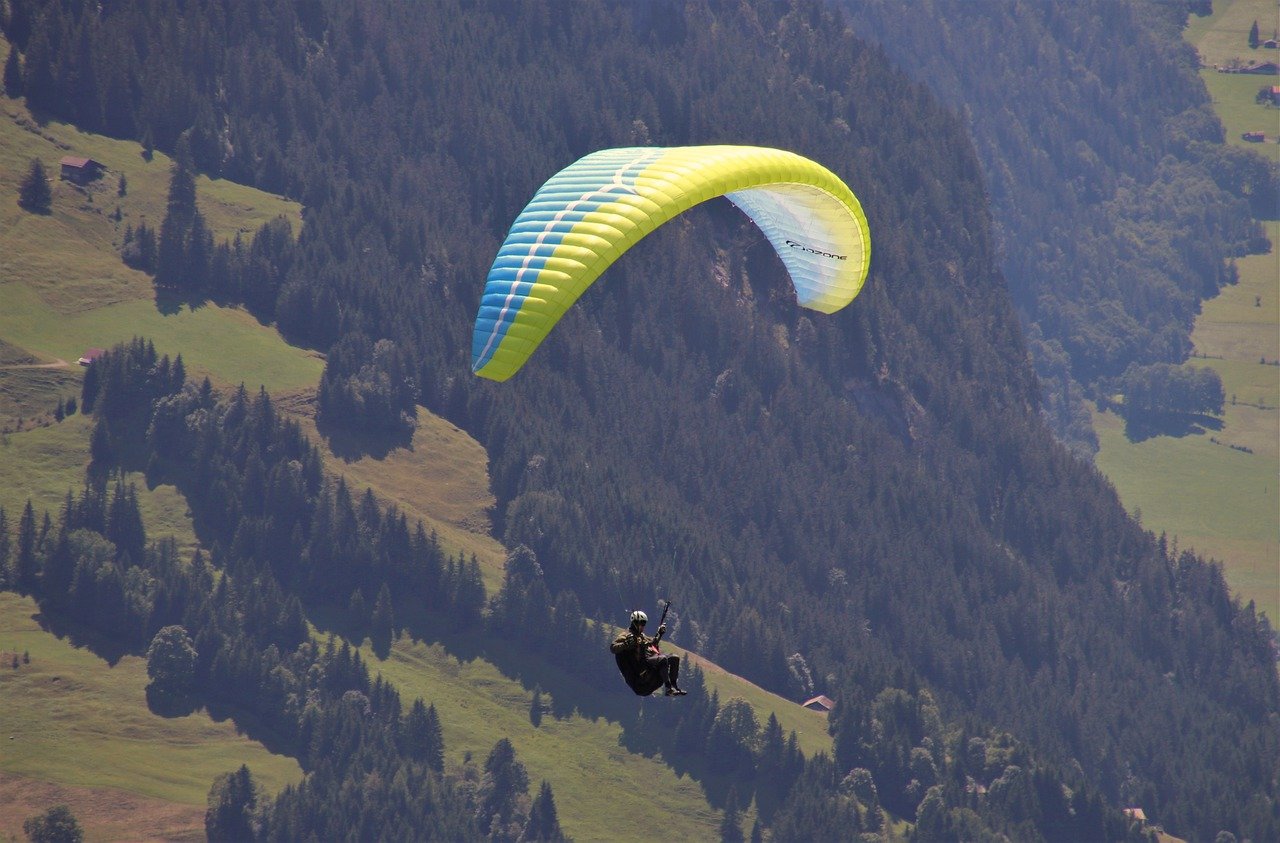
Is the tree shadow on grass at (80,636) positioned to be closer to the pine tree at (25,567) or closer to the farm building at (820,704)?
the pine tree at (25,567)

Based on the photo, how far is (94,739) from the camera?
154m

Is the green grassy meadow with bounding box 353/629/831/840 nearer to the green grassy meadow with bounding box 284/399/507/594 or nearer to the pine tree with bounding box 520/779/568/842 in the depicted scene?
the pine tree with bounding box 520/779/568/842

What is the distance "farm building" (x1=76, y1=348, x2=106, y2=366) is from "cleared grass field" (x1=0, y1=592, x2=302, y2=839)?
29.0 metres

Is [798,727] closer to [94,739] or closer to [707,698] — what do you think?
[707,698]

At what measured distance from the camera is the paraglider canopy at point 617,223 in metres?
65.3

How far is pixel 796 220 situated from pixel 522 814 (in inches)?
3507

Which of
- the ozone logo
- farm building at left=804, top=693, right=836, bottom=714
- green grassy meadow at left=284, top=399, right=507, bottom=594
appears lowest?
farm building at left=804, top=693, right=836, bottom=714

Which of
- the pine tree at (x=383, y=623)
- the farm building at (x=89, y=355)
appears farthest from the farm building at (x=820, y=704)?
the farm building at (x=89, y=355)

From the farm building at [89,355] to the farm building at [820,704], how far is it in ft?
215

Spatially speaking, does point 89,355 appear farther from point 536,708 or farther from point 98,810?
point 98,810

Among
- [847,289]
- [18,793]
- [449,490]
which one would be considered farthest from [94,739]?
[847,289]

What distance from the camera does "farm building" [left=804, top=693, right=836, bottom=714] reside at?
629 feet

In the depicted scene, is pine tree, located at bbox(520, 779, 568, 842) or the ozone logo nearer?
the ozone logo

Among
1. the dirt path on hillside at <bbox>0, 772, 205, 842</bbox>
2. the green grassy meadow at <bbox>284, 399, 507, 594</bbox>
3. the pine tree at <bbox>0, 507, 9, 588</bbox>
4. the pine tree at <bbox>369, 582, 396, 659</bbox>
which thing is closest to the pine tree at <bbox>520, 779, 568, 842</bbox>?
the pine tree at <bbox>369, 582, 396, 659</bbox>
